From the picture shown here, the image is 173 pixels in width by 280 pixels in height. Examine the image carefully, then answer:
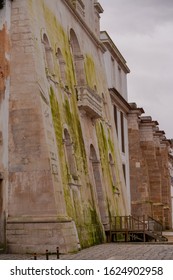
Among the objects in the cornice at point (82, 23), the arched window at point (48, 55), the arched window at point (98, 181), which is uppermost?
the cornice at point (82, 23)

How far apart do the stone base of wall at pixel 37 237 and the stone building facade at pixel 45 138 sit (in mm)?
32

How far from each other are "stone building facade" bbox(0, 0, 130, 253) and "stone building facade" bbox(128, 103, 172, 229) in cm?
1255

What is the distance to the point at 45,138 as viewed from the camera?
19328 millimetres

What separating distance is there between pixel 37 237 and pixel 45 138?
→ 3246 millimetres

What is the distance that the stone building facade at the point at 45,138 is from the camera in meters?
18.9

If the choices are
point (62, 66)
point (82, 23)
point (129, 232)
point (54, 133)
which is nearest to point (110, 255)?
point (54, 133)

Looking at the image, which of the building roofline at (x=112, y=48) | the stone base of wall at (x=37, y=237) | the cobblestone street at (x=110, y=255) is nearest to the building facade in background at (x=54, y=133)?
the stone base of wall at (x=37, y=237)

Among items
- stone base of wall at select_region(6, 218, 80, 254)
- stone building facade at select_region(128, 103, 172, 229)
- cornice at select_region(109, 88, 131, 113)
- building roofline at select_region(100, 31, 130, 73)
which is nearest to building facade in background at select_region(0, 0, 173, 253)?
stone base of wall at select_region(6, 218, 80, 254)

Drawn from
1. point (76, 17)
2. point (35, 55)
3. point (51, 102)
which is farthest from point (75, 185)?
point (76, 17)

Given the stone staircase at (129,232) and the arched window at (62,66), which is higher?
the arched window at (62,66)

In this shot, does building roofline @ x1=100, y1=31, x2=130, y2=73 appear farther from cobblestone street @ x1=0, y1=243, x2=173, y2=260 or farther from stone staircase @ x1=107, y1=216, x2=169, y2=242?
cobblestone street @ x1=0, y1=243, x2=173, y2=260

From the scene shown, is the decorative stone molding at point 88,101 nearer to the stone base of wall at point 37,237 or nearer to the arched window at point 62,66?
the arched window at point 62,66

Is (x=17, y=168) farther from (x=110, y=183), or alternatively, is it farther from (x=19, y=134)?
(x=110, y=183)
